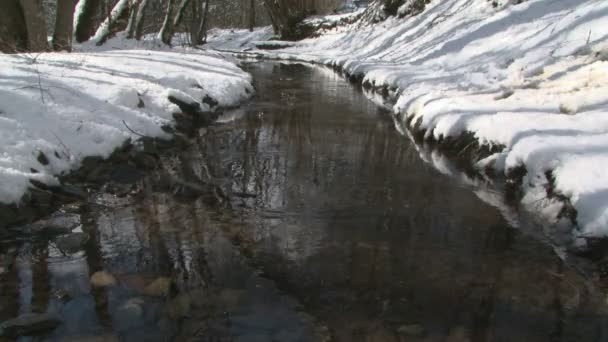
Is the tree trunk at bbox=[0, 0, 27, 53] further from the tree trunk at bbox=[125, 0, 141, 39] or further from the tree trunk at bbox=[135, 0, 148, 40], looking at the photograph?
the tree trunk at bbox=[125, 0, 141, 39]

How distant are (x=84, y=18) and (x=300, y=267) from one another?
15.6 metres

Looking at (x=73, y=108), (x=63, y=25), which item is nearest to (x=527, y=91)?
(x=73, y=108)

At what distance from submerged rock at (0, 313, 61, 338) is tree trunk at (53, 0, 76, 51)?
11.3 metres

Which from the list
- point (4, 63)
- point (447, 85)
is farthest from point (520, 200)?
point (4, 63)

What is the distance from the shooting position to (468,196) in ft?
17.5

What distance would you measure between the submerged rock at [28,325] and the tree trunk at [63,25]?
37.1 feet

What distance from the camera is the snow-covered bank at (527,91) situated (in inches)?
180

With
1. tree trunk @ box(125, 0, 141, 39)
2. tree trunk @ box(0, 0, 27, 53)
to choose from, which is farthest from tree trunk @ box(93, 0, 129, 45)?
tree trunk @ box(0, 0, 27, 53)

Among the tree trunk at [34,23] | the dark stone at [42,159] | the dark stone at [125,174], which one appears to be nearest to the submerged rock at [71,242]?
the dark stone at [42,159]

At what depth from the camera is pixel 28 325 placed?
2.90 metres

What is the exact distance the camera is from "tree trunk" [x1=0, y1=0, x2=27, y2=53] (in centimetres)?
1041

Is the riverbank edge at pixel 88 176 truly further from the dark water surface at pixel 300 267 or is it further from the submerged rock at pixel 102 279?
the submerged rock at pixel 102 279

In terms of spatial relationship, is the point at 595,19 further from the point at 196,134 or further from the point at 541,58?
the point at 196,134

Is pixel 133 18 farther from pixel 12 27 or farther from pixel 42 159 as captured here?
pixel 42 159
